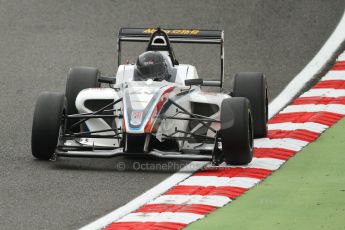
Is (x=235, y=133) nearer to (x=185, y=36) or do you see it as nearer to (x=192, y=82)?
(x=192, y=82)

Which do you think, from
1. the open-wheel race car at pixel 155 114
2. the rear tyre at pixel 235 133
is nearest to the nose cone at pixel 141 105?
the open-wheel race car at pixel 155 114

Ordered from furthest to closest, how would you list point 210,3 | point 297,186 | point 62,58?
point 210,3 < point 62,58 < point 297,186

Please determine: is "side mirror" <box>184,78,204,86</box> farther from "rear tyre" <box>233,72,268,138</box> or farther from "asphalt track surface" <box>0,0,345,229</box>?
"asphalt track surface" <box>0,0,345,229</box>

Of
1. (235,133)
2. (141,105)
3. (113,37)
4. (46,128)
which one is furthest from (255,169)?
(113,37)

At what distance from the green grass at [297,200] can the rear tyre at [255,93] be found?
2.30ft

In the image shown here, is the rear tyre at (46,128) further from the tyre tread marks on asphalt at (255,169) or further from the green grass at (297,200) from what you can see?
the green grass at (297,200)

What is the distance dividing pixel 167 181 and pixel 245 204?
134cm

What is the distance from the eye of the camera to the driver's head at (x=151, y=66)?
1360 centimetres

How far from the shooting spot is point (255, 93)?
14008mm

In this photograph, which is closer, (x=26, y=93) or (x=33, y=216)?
(x=33, y=216)

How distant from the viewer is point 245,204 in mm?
10977

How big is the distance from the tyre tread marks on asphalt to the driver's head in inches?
49.2

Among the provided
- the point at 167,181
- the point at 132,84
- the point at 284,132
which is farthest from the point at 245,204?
the point at 284,132

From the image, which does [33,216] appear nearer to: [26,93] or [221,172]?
[221,172]
